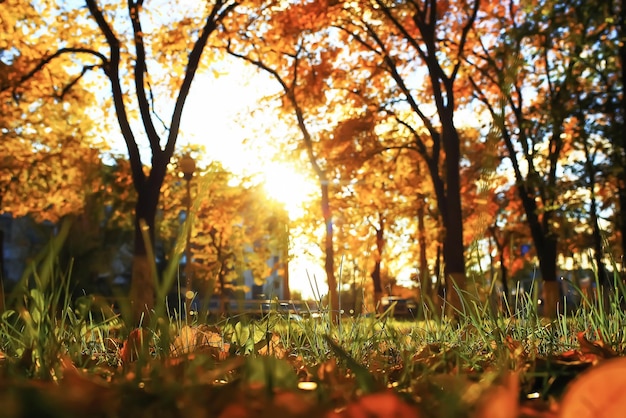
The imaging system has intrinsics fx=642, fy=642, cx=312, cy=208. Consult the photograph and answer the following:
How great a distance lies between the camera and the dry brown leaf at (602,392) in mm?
675

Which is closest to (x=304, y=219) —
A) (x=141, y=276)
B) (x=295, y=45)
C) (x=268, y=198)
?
(x=268, y=198)

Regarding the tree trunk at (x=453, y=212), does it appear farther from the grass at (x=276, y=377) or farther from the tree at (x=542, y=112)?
the grass at (x=276, y=377)

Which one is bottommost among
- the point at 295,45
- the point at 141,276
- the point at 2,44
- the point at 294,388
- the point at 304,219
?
the point at 294,388

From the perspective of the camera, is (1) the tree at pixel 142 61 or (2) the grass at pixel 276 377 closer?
(2) the grass at pixel 276 377

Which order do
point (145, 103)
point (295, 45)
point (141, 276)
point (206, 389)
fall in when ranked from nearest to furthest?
point (206, 389)
point (141, 276)
point (145, 103)
point (295, 45)

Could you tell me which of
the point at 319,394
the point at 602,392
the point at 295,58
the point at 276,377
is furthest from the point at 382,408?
the point at 295,58

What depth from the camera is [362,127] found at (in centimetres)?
1820

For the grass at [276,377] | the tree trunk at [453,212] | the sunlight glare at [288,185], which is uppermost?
the sunlight glare at [288,185]

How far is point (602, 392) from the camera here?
68 cm

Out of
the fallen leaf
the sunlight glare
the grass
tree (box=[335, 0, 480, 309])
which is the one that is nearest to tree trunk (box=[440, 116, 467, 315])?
tree (box=[335, 0, 480, 309])

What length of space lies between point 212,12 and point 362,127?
20.5 feet

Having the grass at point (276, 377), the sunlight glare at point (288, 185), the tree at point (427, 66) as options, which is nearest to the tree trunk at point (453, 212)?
the tree at point (427, 66)

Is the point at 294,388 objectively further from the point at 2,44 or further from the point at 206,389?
the point at 2,44

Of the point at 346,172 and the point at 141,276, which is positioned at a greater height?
the point at 346,172
